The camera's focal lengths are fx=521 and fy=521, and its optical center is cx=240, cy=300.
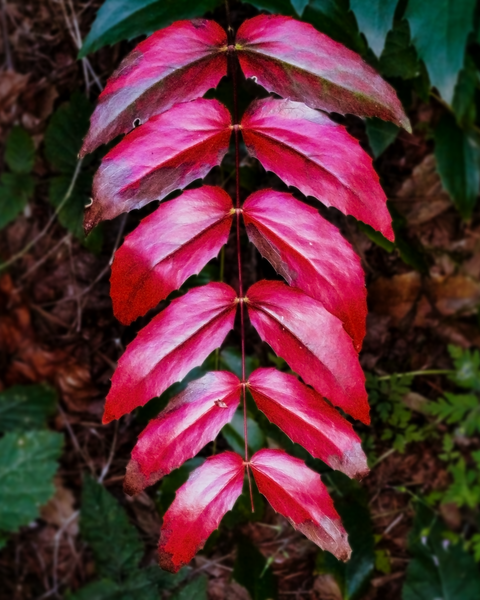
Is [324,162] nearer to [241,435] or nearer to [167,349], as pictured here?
[167,349]

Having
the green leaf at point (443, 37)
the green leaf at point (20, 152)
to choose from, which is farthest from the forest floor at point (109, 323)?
the green leaf at point (443, 37)

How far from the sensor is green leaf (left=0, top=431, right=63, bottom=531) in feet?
4.36

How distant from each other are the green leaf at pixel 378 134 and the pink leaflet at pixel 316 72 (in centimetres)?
39

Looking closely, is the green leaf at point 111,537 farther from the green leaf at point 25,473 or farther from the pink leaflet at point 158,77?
the pink leaflet at point 158,77

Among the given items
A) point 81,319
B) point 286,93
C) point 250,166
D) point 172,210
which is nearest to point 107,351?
point 81,319

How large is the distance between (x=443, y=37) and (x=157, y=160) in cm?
65

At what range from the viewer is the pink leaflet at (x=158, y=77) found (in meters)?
0.74

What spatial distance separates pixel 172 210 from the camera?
0.74 metres

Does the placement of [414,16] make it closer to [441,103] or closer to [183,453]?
[441,103]

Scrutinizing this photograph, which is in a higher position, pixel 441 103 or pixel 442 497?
pixel 441 103

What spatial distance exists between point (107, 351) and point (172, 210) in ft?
2.32

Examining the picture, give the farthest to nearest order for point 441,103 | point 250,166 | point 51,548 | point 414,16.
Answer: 1. point 51,548
2. point 441,103
3. point 250,166
4. point 414,16

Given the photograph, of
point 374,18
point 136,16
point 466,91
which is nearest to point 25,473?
point 136,16

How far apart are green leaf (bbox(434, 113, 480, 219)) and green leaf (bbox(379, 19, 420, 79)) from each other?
0.25 metres
